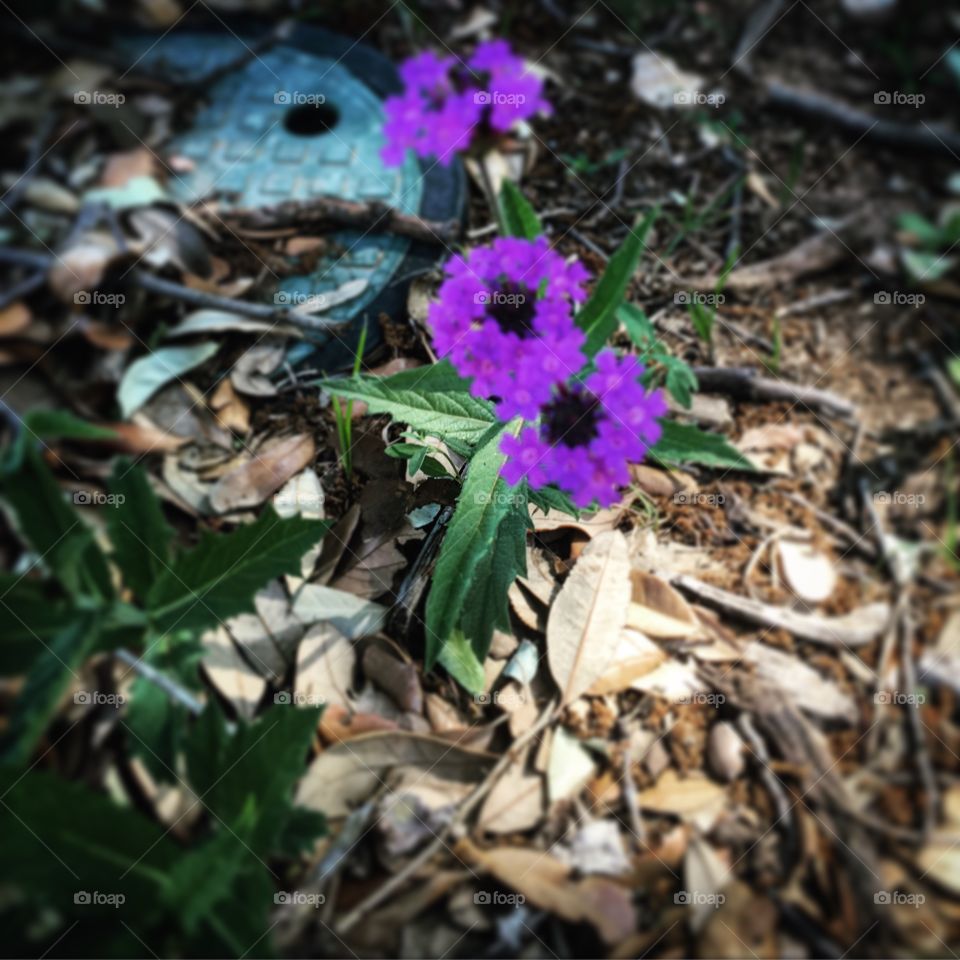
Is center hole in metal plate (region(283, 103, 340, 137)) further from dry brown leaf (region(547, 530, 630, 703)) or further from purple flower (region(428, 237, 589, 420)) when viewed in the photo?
dry brown leaf (region(547, 530, 630, 703))

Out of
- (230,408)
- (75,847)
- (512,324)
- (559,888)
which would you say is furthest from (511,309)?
(75,847)

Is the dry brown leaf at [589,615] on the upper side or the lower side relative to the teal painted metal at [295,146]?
lower

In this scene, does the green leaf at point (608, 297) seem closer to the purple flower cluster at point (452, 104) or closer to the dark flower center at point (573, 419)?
the dark flower center at point (573, 419)

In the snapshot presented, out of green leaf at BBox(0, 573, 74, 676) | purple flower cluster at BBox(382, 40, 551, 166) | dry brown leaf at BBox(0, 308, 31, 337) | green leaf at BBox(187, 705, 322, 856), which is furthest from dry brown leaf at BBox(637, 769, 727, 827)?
dry brown leaf at BBox(0, 308, 31, 337)

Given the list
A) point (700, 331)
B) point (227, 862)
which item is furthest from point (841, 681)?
point (227, 862)

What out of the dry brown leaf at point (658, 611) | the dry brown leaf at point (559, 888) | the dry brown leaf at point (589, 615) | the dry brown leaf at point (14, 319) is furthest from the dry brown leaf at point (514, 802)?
the dry brown leaf at point (14, 319)

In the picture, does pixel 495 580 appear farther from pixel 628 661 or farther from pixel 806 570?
pixel 806 570
